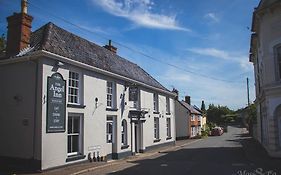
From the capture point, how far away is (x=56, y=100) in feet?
52.0

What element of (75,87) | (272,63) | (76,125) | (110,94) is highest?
(272,63)

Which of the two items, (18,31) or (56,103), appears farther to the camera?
(18,31)

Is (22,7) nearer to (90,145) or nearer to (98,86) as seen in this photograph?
(98,86)

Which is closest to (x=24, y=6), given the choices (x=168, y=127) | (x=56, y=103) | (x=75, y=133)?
(x=56, y=103)

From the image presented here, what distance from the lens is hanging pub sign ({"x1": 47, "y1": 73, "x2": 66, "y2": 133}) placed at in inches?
606

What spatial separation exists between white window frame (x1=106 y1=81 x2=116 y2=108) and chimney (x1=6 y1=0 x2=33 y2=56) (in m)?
6.14

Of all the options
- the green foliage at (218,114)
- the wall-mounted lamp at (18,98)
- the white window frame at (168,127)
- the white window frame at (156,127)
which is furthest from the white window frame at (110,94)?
the green foliage at (218,114)

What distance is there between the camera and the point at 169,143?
3222 cm

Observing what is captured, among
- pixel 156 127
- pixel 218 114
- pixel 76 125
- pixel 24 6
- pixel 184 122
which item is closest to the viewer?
pixel 24 6

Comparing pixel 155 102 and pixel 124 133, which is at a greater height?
pixel 155 102

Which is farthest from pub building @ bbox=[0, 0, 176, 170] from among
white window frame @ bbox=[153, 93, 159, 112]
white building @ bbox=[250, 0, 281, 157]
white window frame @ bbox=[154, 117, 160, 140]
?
white building @ bbox=[250, 0, 281, 157]

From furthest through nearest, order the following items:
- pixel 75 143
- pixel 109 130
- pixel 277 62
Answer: pixel 109 130, pixel 277 62, pixel 75 143

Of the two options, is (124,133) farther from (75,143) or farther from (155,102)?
(155,102)

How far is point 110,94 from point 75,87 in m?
3.96
